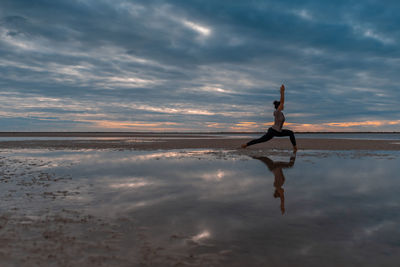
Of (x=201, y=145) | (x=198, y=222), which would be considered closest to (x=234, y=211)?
(x=198, y=222)

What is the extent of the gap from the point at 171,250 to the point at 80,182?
4284 mm

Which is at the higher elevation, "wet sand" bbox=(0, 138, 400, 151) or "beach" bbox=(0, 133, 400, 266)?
"wet sand" bbox=(0, 138, 400, 151)

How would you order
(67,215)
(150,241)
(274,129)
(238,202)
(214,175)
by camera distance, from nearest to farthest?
1. (150,241)
2. (67,215)
3. (238,202)
4. (214,175)
5. (274,129)

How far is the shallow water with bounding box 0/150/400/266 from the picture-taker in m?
2.71

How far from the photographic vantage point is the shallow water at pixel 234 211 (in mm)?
2707

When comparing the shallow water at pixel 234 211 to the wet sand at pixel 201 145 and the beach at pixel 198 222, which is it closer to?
the beach at pixel 198 222

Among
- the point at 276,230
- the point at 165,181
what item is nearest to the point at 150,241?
the point at 276,230

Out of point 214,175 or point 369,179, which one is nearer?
point 369,179

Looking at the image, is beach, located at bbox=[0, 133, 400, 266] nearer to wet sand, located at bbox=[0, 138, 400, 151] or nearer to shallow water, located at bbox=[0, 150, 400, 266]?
shallow water, located at bbox=[0, 150, 400, 266]

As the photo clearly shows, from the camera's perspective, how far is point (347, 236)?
10.2ft

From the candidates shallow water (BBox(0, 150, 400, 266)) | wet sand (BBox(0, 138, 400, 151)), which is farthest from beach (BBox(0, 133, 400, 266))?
wet sand (BBox(0, 138, 400, 151))

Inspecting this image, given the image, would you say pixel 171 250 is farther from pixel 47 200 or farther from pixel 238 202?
pixel 47 200

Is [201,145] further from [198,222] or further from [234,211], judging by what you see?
[198,222]

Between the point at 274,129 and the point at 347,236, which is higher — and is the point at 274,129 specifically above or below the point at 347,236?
above
